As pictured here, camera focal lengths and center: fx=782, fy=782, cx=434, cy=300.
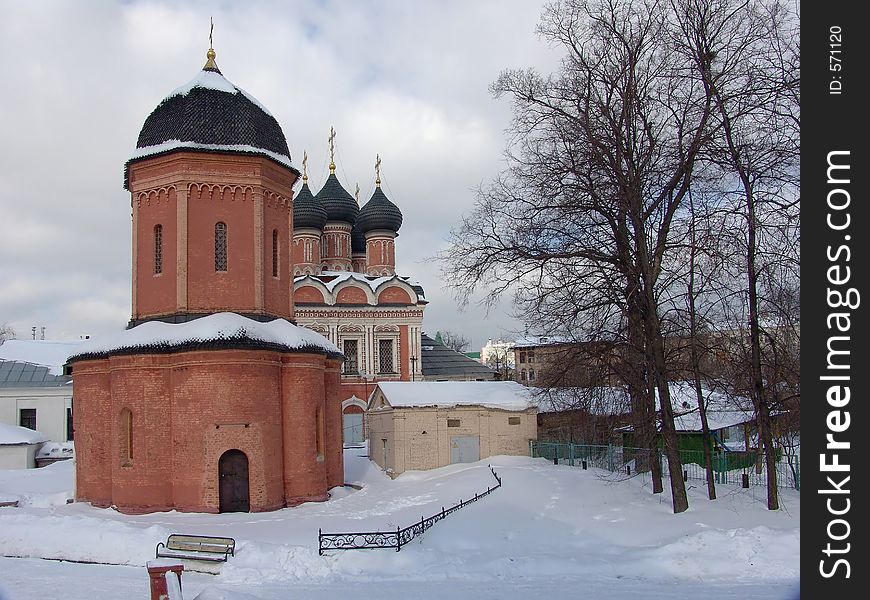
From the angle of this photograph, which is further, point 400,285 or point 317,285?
point 400,285

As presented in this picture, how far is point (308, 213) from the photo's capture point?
1715 inches

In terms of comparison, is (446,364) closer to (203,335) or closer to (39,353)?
(39,353)

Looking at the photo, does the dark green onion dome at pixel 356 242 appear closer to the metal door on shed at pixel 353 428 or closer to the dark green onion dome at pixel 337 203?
the dark green onion dome at pixel 337 203

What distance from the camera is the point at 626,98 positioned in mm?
15109

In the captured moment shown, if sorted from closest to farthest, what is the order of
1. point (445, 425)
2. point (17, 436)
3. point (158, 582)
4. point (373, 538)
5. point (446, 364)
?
point (158, 582), point (373, 538), point (445, 425), point (17, 436), point (446, 364)

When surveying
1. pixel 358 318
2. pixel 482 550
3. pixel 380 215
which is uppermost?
pixel 380 215

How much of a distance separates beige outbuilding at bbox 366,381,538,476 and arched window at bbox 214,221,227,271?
7.98 m

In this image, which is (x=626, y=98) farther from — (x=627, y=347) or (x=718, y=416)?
(x=718, y=416)

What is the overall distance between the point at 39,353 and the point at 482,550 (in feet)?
128

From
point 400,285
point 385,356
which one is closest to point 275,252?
point 400,285

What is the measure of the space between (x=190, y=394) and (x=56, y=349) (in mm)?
31618

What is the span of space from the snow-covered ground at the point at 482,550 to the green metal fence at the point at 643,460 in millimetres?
3239

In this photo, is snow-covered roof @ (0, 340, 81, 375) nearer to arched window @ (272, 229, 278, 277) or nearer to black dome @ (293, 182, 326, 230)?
black dome @ (293, 182, 326, 230)
